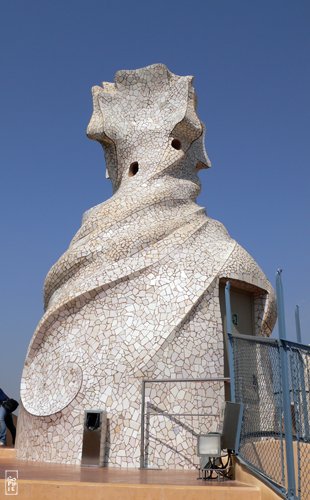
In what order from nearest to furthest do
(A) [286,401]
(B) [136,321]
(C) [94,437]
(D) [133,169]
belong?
(A) [286,401] → (C) [94,437] → (B) [136,321] → (D) [133,169]

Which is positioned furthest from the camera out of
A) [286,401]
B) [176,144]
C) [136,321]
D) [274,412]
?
[176,144]

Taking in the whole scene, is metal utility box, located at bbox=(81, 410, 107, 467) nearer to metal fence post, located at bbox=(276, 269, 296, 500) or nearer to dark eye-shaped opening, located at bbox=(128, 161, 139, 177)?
metal fence post, located at bbox=(276, 269, 296, 500)

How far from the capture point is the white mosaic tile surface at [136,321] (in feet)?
30.2

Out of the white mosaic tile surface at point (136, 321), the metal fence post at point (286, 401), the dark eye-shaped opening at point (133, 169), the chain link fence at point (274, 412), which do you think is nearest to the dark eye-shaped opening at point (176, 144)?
the white mosaic tile surface at point (136, 321)

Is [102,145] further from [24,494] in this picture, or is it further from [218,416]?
[24,494]

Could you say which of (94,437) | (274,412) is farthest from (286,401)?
(94,437)

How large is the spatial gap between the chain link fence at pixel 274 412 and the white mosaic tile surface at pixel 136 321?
5.06 feet

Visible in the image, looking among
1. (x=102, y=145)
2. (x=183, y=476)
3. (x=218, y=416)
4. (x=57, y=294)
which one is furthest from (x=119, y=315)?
(x=102, y=145)

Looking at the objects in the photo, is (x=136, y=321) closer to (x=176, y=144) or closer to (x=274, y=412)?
(x=274, y=412)

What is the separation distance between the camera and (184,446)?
8.93 m

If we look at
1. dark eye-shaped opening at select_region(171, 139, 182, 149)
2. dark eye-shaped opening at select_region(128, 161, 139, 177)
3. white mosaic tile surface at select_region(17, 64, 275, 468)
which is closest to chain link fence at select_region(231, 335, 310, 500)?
white mosaic tile surface at select_region(17, 64, 275, 468)

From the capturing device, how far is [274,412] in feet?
22.6

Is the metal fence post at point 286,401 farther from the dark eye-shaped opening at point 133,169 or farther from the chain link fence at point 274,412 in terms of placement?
the dark eye-shaped opening at point 133,169

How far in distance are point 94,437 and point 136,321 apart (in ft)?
6.79
